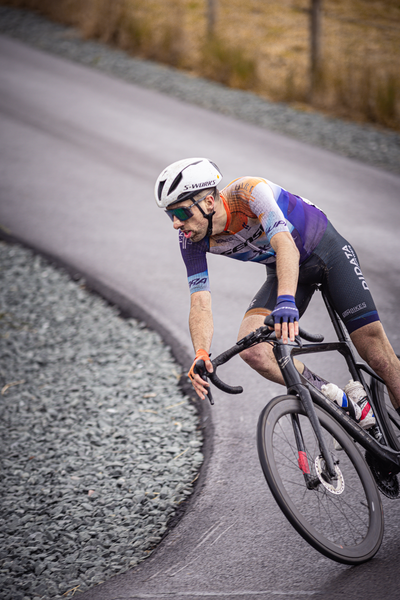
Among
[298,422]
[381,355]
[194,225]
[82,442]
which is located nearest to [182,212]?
[194,225]

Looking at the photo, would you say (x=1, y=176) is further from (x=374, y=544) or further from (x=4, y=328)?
(x=374, y=544)

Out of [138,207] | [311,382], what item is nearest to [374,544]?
[311,382]

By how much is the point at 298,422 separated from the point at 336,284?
101cm

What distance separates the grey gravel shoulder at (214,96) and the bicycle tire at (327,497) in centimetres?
737

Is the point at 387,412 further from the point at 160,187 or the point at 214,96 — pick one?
the point at 214,96

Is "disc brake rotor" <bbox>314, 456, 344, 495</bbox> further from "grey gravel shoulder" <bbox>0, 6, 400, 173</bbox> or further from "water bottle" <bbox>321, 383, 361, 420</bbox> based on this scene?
"grey gravel shoulder" <bbox>0, 6, 400, 173</bbox>

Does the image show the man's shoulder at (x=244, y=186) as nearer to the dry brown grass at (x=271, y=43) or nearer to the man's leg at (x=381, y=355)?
the man's leg at (x=381, y=355)

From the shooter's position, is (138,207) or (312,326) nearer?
(312,326)

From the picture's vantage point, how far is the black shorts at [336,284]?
3.73 meters

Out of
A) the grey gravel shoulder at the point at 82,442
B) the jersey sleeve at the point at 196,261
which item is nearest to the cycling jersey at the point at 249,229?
the jersey sleeve at the point at 196,261

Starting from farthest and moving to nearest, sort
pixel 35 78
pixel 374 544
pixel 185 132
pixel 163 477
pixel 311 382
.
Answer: pixel 35 78 → pixel 185 132 → pixel 163 477 → pixel 311 382 → pixel 374 544

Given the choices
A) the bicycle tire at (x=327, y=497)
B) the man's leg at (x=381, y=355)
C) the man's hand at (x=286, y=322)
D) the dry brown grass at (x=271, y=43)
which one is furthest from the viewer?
the dry brown grass at (x=271, y=43)

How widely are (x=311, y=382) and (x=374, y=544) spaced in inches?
36.7

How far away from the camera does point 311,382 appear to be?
138 inches
